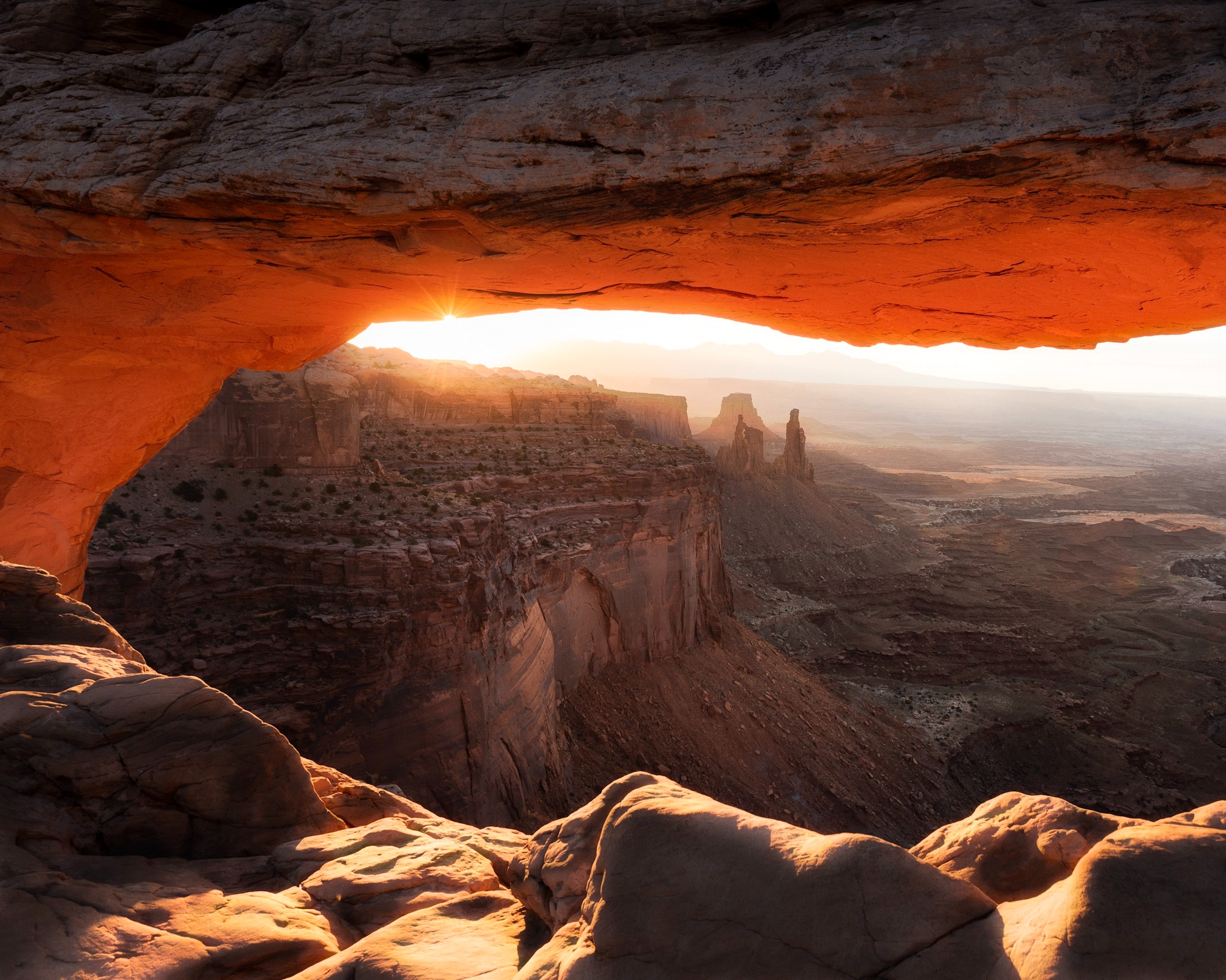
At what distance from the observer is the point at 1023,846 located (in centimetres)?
442

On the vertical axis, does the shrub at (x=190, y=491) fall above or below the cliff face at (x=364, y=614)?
above

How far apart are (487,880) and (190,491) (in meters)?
16.5

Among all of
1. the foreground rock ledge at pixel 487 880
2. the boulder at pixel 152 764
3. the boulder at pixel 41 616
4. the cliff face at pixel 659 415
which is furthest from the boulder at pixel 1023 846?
the cliff face at pixel 659 415

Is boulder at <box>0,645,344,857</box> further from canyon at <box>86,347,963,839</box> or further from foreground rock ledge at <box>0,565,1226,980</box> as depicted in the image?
canyon at <box>86,347,963,839</box>

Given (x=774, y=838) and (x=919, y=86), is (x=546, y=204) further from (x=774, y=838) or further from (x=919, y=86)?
(x=774, y=838)

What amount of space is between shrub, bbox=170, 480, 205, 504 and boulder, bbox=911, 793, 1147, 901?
763 inches

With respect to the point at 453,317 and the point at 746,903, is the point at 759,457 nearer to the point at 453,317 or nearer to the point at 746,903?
the point at 453,317

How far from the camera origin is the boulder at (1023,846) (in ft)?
13.9

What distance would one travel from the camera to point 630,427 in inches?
2095

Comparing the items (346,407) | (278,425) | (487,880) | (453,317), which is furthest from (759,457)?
(487,880)

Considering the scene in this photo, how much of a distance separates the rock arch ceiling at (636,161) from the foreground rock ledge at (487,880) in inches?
193

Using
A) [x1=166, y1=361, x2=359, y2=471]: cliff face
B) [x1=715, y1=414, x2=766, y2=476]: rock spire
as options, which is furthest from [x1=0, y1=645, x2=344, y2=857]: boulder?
[x1=715, y1=414, x2=766, y2=476]: rock spire

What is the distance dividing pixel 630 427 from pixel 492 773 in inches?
1499

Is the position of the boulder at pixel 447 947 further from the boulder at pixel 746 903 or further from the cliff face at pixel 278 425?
the cliff face at pixel 278 425
